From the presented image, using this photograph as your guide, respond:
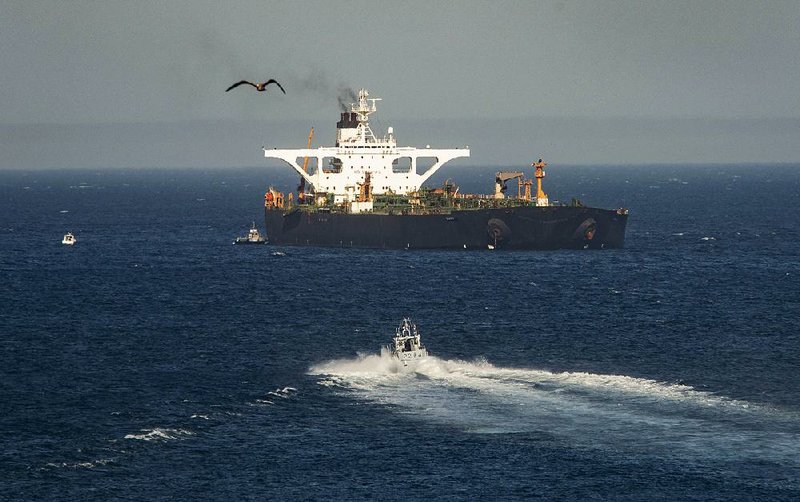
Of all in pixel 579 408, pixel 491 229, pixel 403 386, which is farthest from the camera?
pixel 491 229

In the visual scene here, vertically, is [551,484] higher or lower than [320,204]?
lower

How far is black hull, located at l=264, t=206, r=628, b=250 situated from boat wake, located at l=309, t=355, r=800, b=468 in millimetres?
74156

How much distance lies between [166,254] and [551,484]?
124955 millimetres

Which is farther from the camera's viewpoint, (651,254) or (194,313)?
(651,254)

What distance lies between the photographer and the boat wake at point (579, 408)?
74.6 m

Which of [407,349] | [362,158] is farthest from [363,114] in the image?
[407,349]

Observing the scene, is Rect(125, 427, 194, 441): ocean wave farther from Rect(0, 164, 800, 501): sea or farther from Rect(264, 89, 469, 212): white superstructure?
Rect(264, 89, 469, 212): white superstructure

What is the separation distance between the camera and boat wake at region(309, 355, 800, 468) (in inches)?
2936

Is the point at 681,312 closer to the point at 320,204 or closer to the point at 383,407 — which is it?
the point at 383,407

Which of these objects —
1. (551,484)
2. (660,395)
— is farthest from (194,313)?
(551,484)

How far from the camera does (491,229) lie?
6767 inches

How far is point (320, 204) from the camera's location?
191m

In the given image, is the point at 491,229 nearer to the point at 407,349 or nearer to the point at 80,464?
the point at 407,349

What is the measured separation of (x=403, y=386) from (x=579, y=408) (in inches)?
531
